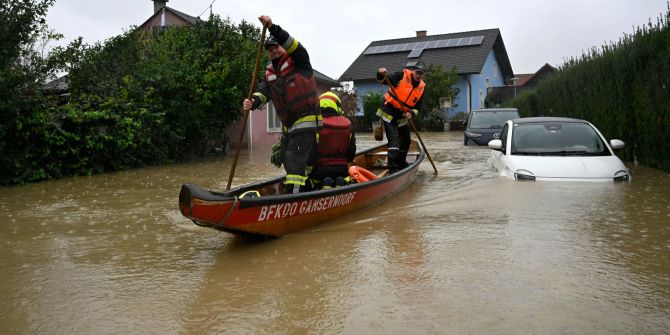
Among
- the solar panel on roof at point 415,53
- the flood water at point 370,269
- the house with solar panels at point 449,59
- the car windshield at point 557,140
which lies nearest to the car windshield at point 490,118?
the car windshield at point 557,140

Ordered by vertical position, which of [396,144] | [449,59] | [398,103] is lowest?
[396,144]

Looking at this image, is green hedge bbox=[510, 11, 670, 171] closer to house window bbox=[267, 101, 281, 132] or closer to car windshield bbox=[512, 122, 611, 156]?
car windshield bbox=[512, 122, 611, 156]

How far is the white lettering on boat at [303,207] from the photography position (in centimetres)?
550

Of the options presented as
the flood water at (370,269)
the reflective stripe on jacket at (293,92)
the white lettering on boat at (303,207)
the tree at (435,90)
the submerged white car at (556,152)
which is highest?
the tree at (435,90)

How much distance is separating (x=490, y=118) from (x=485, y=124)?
0.90 ft

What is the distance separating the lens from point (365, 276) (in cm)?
459

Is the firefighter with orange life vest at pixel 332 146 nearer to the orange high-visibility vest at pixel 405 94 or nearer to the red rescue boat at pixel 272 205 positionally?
the red rescue boat at pixel 272 205

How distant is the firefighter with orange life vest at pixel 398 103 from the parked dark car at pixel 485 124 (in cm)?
873

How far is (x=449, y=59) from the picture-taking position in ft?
143

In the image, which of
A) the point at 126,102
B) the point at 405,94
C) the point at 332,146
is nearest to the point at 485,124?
the point at 405,94

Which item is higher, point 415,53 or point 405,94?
point 415,53

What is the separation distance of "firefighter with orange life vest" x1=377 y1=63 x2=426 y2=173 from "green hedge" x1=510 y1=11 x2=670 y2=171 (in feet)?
13.4

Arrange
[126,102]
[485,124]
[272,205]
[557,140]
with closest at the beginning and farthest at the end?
1. [272,205]
2. [557,140]
3. [126,102]
4. [485,124]

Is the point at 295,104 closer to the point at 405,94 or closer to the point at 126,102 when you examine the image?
the point at 405,94
